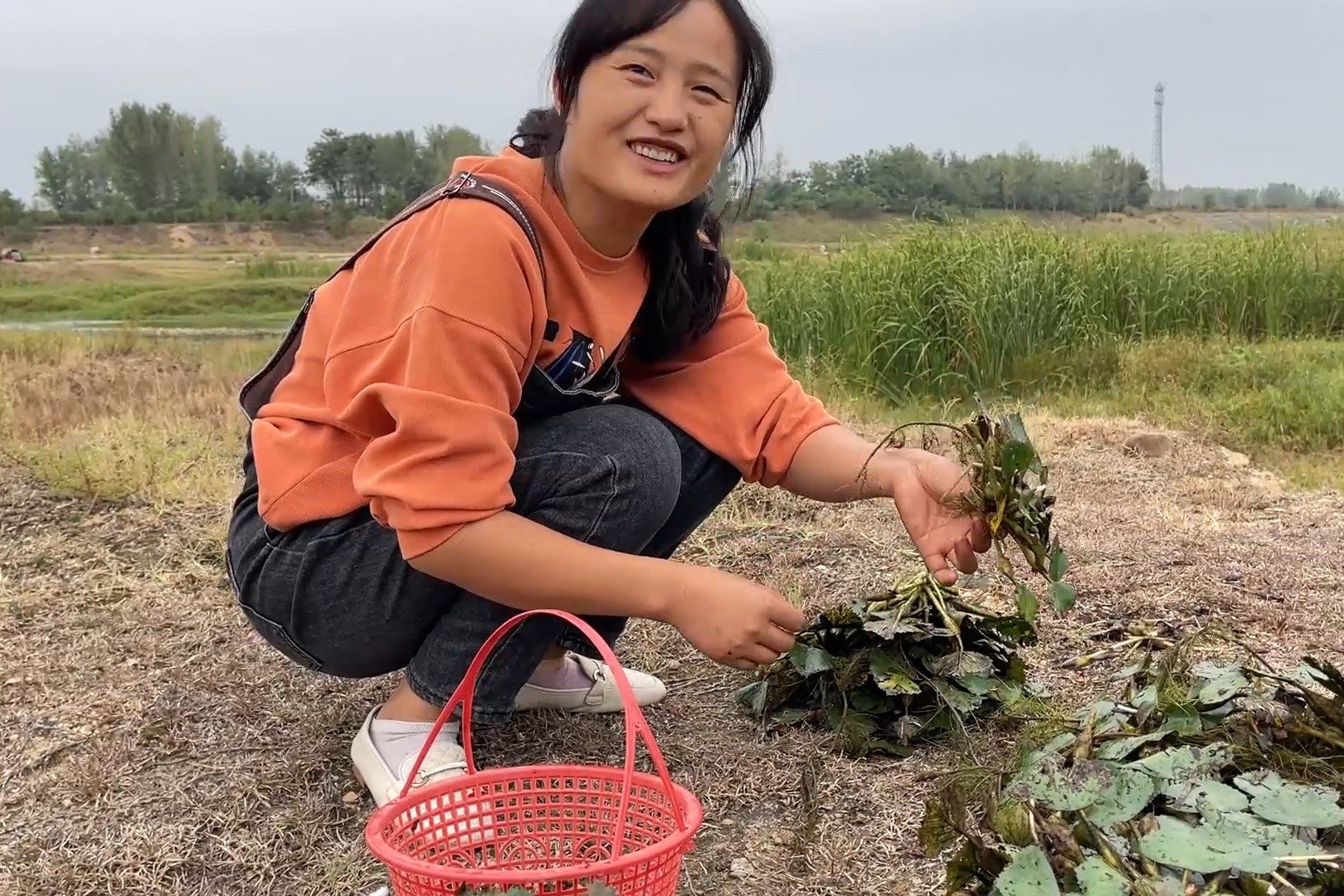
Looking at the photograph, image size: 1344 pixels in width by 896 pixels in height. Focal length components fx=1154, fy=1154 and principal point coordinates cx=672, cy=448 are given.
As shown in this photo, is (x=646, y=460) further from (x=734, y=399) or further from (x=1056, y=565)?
(x=1056, y=565)

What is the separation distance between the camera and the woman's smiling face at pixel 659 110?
55.9 inches

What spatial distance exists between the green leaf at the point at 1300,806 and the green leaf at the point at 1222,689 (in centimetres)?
25

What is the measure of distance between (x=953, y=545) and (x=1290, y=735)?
451 millimetres

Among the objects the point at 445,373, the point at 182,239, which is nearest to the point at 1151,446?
the point at 445,373

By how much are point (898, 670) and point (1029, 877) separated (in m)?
0.76

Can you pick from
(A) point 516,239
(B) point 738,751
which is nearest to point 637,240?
(A) point 516,239

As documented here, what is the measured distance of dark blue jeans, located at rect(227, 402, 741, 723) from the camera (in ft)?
4.89

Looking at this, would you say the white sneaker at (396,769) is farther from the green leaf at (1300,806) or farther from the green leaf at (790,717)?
the green leaf at (1300,806)

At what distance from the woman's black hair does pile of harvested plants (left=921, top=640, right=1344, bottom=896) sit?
0.79m

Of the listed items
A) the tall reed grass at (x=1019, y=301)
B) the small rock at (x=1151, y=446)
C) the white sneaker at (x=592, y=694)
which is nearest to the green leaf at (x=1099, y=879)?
the white sneaker at (x=592, y=694)

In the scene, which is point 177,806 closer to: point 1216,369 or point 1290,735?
point 1290,735

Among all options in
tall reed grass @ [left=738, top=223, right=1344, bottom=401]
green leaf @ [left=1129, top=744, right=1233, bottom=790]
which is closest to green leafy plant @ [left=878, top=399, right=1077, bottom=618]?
green leaf @ [left=1129, top=744, right=1233, bottom=790]

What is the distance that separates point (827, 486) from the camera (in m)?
1.76

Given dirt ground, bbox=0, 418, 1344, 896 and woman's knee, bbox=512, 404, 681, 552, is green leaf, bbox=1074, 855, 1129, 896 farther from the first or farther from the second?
woman's knee, bbox=512, 404, 681, 552
